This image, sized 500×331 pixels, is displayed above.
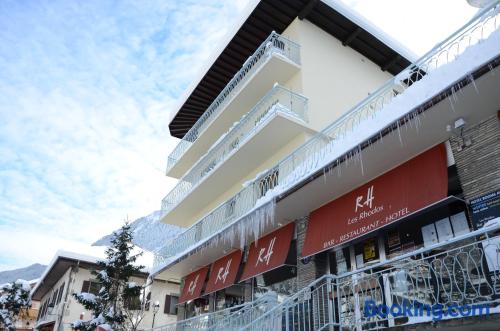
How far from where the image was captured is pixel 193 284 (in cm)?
1709

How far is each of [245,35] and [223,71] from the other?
115 inches

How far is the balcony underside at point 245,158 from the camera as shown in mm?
14062

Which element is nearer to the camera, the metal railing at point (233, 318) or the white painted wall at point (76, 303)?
the metal railing at point (233, 318)

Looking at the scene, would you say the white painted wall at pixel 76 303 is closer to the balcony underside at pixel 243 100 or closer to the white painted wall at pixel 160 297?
the white painted wall at pixel 160 297

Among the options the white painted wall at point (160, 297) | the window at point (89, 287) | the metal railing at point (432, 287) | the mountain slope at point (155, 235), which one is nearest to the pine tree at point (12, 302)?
the window at point (89, 287)

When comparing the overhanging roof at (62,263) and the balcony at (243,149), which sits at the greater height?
the balcony at (243,149)

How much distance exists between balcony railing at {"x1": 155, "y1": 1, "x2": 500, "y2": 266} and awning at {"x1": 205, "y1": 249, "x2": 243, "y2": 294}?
48.6 inches

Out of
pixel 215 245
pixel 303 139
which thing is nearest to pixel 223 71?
pixel 303 139

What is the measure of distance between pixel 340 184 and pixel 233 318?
4129mm

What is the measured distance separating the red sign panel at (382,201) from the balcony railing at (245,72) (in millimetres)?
7460

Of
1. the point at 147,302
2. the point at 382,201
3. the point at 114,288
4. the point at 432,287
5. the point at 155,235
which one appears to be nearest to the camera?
the point at 432,287

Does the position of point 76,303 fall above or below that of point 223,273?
above

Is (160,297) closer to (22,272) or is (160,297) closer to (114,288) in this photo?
(114,288)

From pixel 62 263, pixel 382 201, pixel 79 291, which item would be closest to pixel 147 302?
→ pixel 79 291
